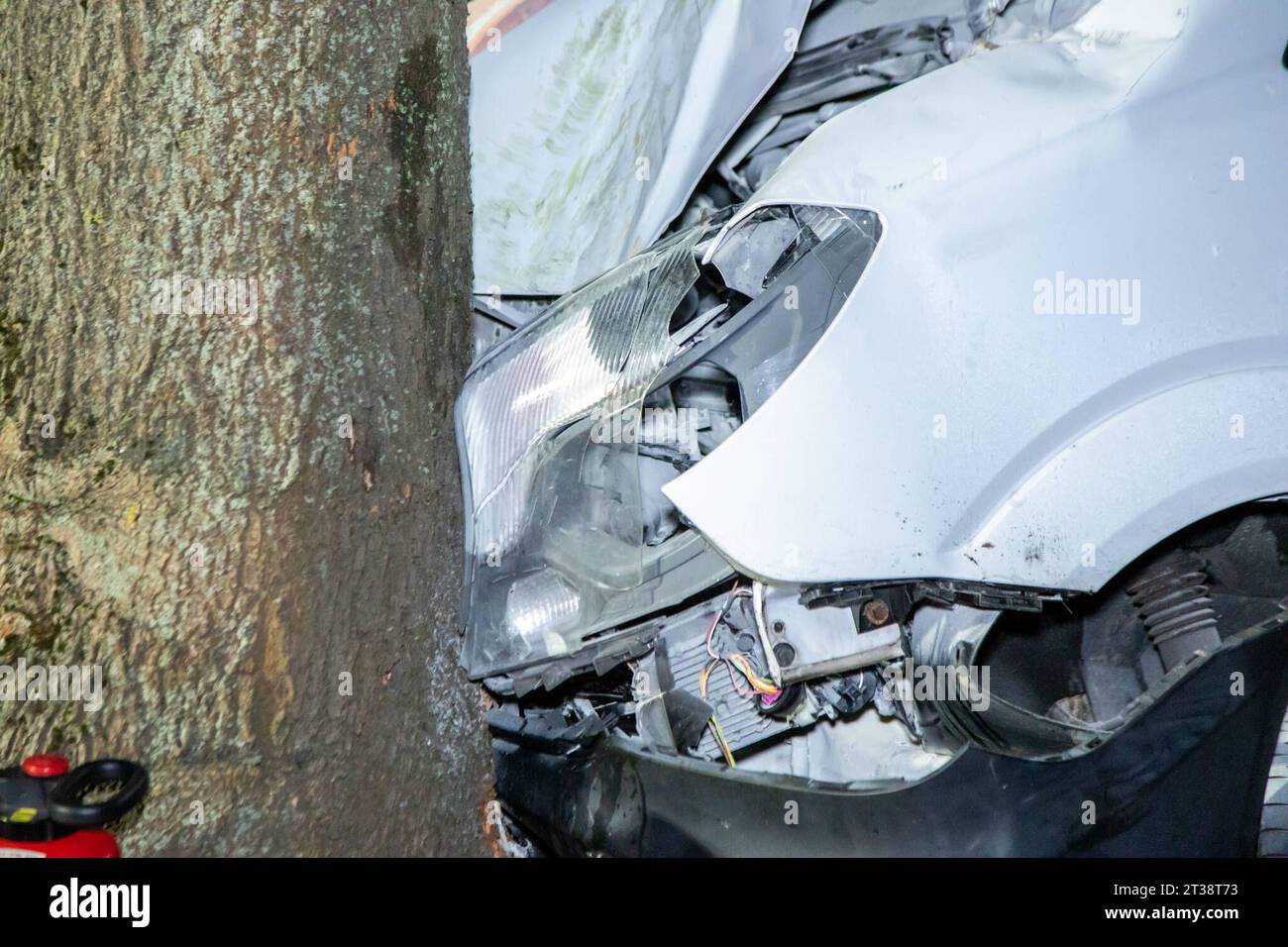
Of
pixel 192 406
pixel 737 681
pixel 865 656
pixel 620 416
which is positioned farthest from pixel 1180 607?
pixel 192 406

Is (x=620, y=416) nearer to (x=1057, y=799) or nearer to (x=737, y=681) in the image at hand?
(x=737, y=681)

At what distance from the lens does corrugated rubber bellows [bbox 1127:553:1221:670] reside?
82.0 inches

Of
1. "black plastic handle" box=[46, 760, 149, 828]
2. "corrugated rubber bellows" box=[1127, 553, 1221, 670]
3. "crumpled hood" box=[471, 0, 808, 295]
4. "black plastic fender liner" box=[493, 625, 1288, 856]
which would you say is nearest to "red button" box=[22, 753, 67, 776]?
"black plastic handle" box=[46, 760, 149, 828]

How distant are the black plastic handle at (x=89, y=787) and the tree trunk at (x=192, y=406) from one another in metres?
0.05

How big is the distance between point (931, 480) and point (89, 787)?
4.72 feet

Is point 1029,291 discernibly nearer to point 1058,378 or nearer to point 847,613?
point 1058,378

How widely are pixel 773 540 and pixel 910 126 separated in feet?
2.58

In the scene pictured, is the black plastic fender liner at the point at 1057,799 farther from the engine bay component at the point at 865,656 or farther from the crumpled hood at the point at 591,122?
the crumpled hood at the point at 591,122

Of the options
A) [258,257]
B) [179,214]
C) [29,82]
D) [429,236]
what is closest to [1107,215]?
[429,236]

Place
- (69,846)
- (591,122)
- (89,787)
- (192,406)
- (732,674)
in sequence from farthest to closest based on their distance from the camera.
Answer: (591,122) < (732,674) < (192,406) < (89,787) < (69,846)

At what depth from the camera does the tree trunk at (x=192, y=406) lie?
170 cm

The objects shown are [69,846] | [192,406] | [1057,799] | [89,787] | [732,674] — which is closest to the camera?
[69,846]

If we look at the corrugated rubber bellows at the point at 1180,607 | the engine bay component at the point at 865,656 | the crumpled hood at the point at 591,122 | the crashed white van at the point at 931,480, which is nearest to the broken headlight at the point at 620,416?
the crashed white van at the point at 931,480

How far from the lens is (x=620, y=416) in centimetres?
197
